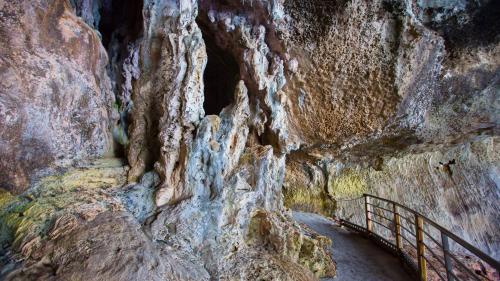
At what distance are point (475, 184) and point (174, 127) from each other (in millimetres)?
8894

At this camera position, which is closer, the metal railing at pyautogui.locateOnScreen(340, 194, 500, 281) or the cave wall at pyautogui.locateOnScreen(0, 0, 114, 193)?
the metal railing at pyautogui.locateOnScreen(340, 194, 500, 281)

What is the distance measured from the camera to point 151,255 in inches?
123

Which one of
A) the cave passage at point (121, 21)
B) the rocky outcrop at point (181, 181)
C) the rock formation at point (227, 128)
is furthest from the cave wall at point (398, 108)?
the cave passage at point (121, 21)

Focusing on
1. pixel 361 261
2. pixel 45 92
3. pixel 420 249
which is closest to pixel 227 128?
pixel 45 92

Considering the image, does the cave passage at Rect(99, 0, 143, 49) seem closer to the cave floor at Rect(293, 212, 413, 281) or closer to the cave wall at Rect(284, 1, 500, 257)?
the cave wall at Rect(284, 1, 500, 257)

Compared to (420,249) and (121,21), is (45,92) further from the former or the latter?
(420,249)

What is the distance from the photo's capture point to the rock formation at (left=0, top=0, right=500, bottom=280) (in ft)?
12.3

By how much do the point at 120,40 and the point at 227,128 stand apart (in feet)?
11.4

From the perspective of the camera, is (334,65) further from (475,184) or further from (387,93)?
(475,184)

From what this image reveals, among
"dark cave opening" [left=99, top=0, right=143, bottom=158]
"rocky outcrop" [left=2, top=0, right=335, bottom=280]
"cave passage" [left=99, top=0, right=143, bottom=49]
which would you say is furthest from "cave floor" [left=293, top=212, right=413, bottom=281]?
"cave passage" [left=99, top=0, right=143, bottom=49]

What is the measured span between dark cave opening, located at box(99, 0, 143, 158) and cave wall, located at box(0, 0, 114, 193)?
2.12ft

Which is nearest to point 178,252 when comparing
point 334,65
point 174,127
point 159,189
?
point 159,189

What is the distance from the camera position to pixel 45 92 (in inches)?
167

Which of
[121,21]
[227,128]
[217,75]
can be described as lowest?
[227,128]
